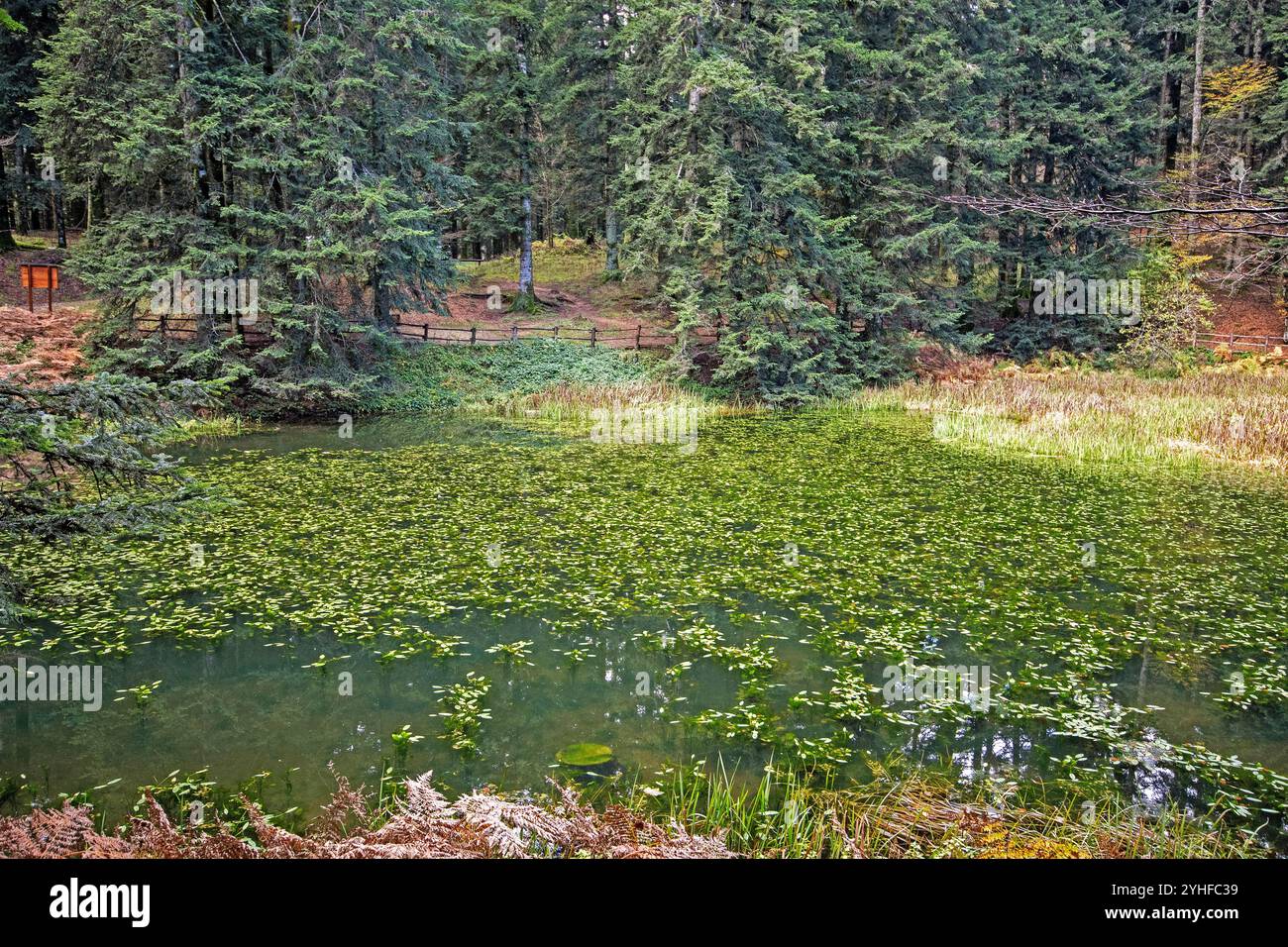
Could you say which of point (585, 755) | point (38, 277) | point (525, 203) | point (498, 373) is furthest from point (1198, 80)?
point (38, 277)

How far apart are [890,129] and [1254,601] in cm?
2288

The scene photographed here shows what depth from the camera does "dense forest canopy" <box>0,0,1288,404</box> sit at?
62.0 ft

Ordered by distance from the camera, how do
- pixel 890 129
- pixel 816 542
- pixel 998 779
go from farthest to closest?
1. pixel 890 129
2. pixel 816 542
3. pixel 998 779

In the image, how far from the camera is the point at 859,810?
436 cm

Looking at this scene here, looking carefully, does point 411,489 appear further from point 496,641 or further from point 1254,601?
point 1254,601

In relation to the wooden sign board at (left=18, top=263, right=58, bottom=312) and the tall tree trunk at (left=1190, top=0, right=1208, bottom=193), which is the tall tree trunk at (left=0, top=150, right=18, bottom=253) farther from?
the tall tree trunk at (left=1190, top=0, right=1208, bottom=193)

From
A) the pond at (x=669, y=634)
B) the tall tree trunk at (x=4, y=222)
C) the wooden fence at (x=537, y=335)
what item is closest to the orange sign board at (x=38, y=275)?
A: the tall tree trunk at (x=4, y=222)

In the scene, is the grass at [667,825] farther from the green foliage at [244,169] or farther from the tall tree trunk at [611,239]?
the tall tree trunk at [611,239]

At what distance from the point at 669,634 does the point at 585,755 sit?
2.04m

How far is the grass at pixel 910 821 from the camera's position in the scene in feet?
12.6

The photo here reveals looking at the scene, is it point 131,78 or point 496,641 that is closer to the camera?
point 496,641

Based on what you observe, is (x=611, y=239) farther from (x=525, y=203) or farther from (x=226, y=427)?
(x=226, y=427)

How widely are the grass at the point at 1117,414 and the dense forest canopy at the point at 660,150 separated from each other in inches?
138
